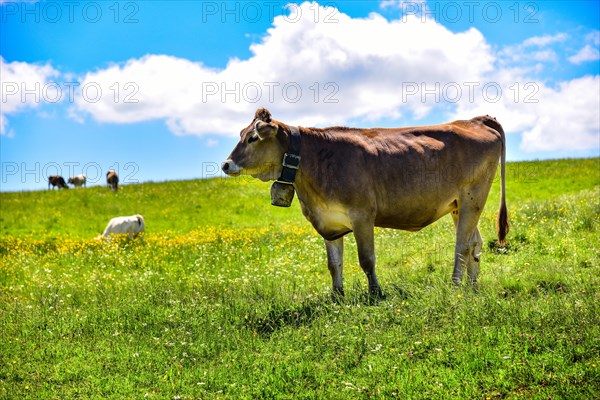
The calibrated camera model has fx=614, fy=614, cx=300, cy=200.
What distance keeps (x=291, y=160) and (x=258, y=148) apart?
0.59m

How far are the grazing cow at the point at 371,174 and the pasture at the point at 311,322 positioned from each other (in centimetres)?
102

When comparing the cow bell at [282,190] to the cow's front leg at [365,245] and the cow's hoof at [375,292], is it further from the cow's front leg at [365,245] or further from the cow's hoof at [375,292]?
the cow's hoof at [375,292]

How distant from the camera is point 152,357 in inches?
339

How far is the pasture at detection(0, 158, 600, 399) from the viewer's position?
7230 mm

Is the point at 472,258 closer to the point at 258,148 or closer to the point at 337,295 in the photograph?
the point at 337,295

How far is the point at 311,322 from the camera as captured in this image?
9.38 meters

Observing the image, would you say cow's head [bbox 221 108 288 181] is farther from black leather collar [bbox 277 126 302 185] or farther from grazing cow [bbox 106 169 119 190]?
grazing cow [bbox 106 169 119 190]

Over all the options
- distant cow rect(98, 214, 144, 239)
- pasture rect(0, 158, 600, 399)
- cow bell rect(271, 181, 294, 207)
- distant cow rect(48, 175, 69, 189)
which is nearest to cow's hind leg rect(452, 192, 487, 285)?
pasture rect(0, 158, 600, 399)

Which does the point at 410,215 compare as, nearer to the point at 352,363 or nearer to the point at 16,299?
the point at 352,363

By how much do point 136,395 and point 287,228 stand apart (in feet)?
50.0

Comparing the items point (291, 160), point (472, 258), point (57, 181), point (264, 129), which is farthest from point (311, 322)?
point (57, 181)

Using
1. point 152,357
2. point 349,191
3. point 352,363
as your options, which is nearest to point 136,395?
point 152,357

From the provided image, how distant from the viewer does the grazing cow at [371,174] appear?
10188 millimetres

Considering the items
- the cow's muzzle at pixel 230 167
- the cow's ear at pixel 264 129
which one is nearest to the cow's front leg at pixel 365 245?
the cow's ear at pixel 264 129
